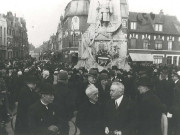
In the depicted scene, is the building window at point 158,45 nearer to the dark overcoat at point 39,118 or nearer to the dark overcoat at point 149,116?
the dark overcoat at point 149,116

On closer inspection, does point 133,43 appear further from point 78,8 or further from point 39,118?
point 39,118

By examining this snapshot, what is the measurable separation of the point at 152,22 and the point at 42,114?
49533mm

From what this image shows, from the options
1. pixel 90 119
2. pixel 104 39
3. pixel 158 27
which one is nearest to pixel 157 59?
pixel 158 27

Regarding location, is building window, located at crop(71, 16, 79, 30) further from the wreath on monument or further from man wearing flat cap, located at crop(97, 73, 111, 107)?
man wearing flat cap, located at crop(97, 73, 111, 107)

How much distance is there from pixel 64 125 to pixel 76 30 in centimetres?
4832

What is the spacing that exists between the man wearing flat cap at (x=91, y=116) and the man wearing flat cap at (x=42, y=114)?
2.12ft

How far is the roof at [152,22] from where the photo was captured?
167ft

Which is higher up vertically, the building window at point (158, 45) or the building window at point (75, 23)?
the building window at point (75, 23)

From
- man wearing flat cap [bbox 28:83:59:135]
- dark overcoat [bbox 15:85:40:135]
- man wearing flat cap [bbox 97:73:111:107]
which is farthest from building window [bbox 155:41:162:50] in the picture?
man wearing flat cap [bbox 28:83:59:135]

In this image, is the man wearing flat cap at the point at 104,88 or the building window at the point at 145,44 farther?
the building window at the point at 145,44

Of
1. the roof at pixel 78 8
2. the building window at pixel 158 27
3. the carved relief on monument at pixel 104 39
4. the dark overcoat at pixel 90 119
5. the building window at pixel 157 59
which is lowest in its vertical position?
the dark overcoat at pixel 90 119

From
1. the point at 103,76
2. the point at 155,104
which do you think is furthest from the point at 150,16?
the point at 155,104

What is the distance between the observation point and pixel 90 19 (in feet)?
103

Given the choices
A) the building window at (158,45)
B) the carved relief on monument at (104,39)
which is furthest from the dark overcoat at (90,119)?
the building window at (158,45)
